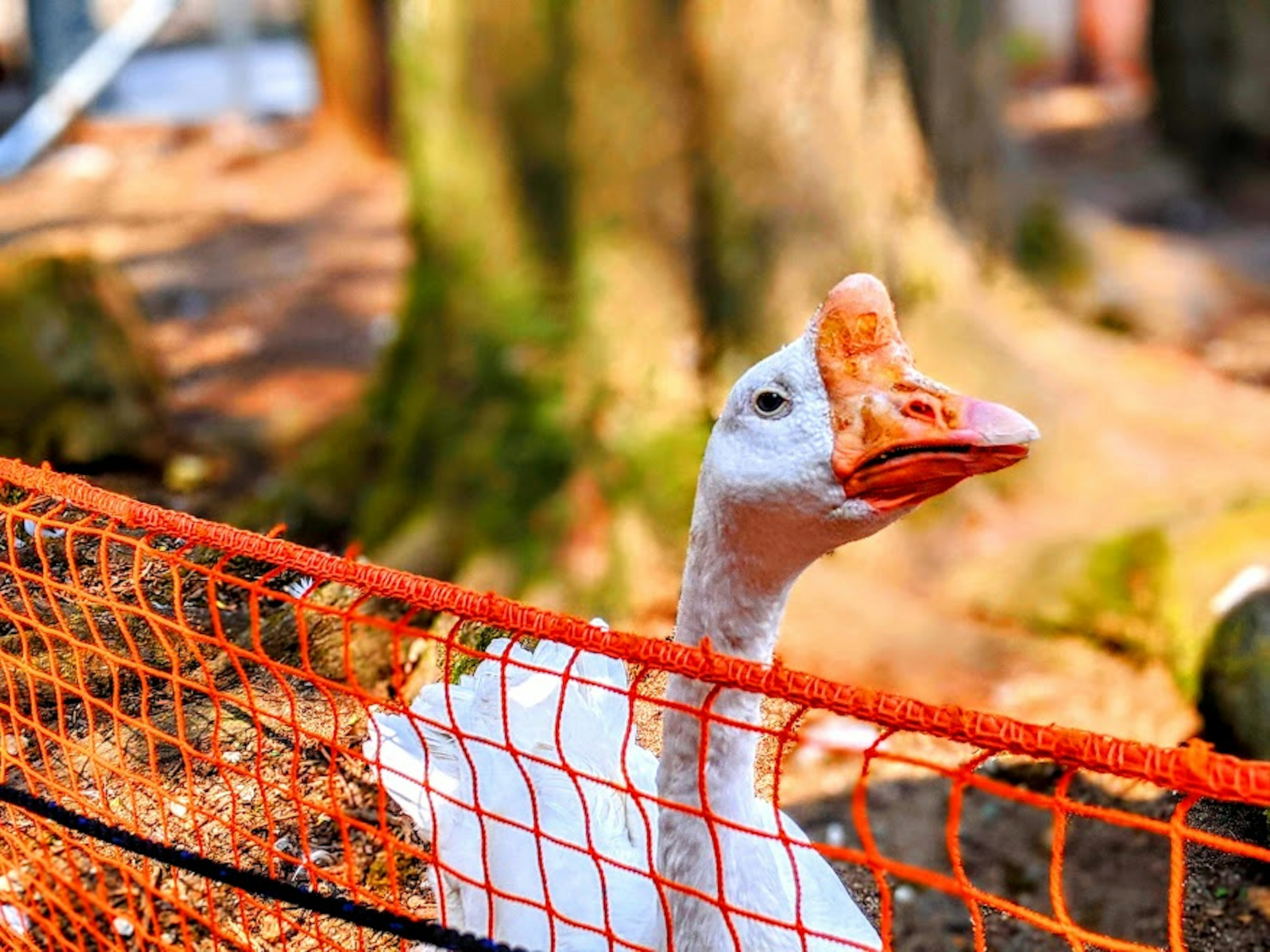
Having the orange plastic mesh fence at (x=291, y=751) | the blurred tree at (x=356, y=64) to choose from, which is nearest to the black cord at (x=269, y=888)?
the orange plastic mesh fence at (x=291, y=751)

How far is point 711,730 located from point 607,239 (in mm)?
2644

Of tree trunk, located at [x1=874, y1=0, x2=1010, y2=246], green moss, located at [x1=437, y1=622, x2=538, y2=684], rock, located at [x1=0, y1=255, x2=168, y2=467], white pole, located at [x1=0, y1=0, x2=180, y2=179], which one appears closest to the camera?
green moss, located at [x1=437, y1=622, x2=538, y2=684]

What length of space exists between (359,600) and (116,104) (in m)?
11.0

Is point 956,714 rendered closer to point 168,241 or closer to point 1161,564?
point 1161,564

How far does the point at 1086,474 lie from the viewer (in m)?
4.74

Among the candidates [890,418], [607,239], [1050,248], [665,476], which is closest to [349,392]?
[607,239]

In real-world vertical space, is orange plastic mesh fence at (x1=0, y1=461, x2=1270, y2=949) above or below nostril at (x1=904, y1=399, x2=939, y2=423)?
below

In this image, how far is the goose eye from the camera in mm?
1868

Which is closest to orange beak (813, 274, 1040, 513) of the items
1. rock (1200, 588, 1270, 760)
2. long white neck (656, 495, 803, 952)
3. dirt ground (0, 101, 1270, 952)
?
long white neck (656, 495, 803, 952)

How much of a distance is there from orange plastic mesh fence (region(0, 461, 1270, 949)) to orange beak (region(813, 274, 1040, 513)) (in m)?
0.31

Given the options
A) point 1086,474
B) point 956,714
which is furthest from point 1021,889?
point 956,714

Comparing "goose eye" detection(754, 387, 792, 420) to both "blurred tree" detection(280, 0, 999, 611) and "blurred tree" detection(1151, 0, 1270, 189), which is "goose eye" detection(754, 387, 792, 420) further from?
"blurred tree" detection(1151, 0, 1270, 189)

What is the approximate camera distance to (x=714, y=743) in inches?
80.0

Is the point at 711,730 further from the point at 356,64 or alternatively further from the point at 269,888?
the point at 356,64
